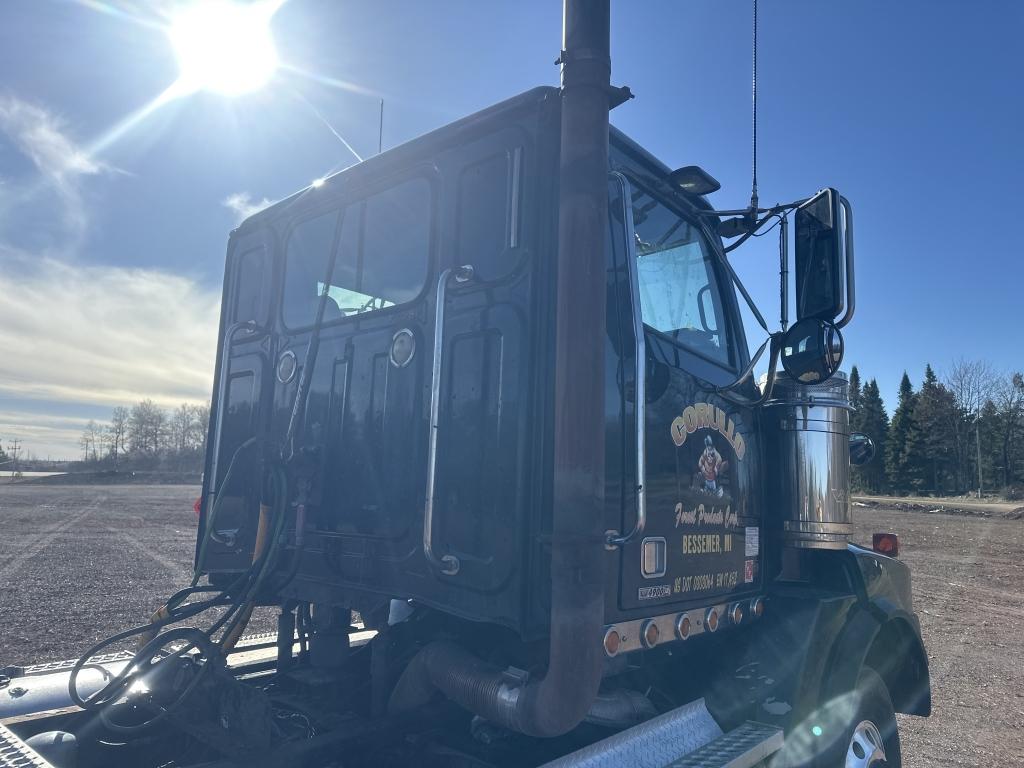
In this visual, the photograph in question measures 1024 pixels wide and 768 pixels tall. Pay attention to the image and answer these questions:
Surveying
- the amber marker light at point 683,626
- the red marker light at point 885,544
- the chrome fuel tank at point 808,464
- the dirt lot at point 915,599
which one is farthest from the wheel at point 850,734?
the dirt lot at point 915,599

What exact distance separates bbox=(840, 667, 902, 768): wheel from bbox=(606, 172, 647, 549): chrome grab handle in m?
1.56

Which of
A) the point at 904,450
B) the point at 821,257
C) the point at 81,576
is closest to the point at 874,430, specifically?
the point at 904,450

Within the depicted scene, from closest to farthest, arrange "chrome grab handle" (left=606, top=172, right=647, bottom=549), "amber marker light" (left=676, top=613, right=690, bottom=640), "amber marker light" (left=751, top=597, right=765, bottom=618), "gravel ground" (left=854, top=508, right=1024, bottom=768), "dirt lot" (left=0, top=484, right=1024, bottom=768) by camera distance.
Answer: "chrome grab handle" (left=606, top=172, right=647, bottom=549) < "amber marker light" (left=676, top=613, right=690, bottom=640) < "amber marker light" (left=751, top=597, right=765, bottom=618) < "gravel ground" (left=854, top=508, right=1024, bottom=768) < "dirt lot" (left=0, top=484, right=1024, bottom=768)

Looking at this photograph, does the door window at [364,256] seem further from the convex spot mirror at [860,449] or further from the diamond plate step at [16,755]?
the convex spot mirror at [860,449]

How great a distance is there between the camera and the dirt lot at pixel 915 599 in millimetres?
5941

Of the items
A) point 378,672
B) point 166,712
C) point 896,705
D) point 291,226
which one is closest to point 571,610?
point 378,672

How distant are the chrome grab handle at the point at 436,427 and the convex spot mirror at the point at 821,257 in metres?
1.34

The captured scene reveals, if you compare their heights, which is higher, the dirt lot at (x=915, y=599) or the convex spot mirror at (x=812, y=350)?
the convex spot mirror at (x=812, y=350)

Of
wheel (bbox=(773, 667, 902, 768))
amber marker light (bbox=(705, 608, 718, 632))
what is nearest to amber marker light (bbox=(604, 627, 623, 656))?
amber marker light (bbox=(705, 608, 718, 632))

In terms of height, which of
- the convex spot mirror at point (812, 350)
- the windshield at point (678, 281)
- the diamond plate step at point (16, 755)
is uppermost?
the windshield at point (678, 281)

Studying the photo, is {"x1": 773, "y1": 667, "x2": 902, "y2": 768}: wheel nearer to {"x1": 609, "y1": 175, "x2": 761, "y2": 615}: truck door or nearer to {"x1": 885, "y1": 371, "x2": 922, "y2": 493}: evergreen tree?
{"x1": 609, "y1": 175, "x2": 761, "y2": 615}: truck door

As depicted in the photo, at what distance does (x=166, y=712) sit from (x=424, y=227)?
1.86m

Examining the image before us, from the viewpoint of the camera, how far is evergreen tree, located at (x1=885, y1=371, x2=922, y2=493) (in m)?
63.3

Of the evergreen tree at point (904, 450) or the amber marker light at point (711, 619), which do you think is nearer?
the amber marker light at point (711, 619)
